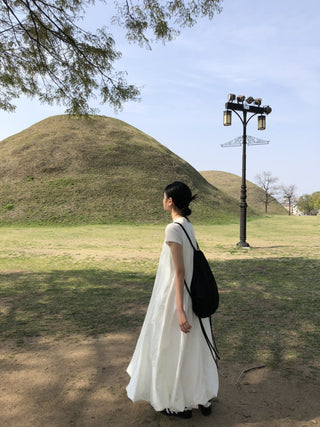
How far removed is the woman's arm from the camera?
102 inches

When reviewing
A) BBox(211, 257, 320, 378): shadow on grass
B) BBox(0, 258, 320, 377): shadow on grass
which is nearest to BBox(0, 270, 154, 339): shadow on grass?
BBox(0, 258, 320, 377): shadow on grass

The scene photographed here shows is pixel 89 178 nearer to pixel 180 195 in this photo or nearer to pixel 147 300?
pixel 147 300

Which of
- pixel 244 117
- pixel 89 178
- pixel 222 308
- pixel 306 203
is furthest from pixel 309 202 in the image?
pixel 222 308

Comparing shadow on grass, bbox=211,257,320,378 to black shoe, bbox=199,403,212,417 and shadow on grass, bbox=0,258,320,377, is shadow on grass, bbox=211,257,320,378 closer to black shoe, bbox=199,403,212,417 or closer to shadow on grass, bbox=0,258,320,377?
shadow on grass, bbox=0,258,320,377

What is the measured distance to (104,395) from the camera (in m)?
3.17

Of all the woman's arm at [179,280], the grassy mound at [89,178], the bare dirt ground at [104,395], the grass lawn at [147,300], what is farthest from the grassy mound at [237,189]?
the woman's arm at [179,280]

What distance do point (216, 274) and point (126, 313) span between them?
3911 millimetres

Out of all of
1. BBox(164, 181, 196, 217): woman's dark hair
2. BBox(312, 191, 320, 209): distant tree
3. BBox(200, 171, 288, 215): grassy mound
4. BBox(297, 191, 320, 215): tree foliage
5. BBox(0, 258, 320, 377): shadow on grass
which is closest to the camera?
BBox(164, 181, 196, 217): woman's dark hair

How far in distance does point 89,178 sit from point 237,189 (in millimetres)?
56533

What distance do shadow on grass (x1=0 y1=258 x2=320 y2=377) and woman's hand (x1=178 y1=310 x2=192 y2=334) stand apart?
1740mm

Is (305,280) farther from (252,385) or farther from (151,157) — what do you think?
(151,157)

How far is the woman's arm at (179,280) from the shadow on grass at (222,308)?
1.77 meters

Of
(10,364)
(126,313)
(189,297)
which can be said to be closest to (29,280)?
(126,313)

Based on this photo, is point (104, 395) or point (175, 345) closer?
point (175, 345)
